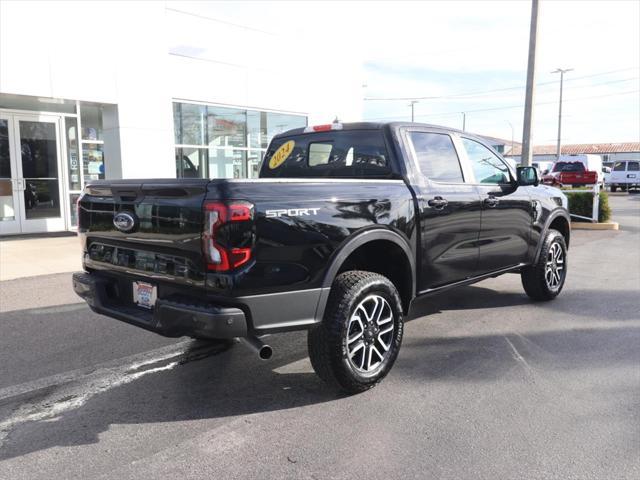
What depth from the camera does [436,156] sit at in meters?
4.83

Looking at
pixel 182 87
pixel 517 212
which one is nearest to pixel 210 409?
pixel 517 212

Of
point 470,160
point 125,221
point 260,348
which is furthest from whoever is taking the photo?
point 470,160

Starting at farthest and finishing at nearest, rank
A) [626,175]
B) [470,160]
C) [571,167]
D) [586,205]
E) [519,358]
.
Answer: [626,175] < [571,167] < [586,205] < [470,160] < [519,358]

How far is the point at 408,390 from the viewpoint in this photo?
3.91m

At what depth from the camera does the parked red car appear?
92.4 feet

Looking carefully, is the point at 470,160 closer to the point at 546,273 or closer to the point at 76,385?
the point at 546,273

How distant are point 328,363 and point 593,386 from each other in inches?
75.7

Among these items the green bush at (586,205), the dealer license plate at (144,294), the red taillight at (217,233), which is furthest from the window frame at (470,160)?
the green bush at (586,205)

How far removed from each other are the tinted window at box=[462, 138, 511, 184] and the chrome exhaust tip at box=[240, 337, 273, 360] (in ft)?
9.39

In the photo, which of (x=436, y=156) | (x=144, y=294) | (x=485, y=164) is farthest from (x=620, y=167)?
(x=144, y=294)

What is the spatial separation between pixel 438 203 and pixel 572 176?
88.9 ft

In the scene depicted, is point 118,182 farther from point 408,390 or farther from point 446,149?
point 446,149

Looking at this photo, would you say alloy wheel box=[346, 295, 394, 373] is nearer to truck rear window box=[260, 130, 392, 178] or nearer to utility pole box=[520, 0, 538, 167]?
truck rear window box=[260, 130, 392, 178]

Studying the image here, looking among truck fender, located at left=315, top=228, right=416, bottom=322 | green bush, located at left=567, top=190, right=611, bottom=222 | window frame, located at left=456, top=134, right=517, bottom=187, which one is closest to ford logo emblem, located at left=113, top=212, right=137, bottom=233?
truck fender, located at left=315, top=228, right=416, bottom=322
